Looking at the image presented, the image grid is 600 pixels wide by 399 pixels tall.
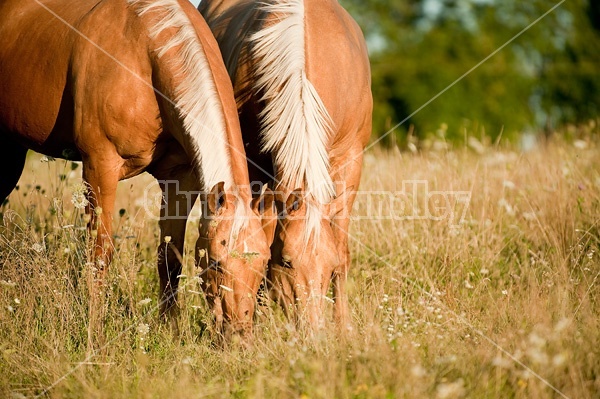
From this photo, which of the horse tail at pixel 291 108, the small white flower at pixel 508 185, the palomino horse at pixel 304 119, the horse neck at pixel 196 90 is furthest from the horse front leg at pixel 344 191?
the small white flower at pixel 508 185

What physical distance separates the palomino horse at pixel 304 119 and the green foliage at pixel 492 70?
15.8 meters

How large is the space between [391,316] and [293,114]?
146 centimetres

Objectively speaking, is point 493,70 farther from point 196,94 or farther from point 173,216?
point 196,94

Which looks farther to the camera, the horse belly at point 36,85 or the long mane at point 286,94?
the horse belly at point 36,85

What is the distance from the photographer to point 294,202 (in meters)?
3.99

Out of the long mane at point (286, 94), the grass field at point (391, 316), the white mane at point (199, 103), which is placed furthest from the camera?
the long mane at point (286, 94)

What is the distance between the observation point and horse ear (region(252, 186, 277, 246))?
13.5ft

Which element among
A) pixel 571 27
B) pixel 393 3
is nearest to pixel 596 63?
pixel 571 27

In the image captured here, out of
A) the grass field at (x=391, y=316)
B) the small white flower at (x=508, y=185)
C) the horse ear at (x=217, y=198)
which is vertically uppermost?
the horse ear at (x=217, y=198)

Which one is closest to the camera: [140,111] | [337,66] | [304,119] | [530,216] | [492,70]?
[304,119]

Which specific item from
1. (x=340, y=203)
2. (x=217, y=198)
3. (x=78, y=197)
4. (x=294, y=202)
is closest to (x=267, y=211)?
(x=294, y=202)

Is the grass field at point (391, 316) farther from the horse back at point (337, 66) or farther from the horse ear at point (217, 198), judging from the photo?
the horse back at point (337, 66)

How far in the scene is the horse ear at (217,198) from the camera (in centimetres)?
384

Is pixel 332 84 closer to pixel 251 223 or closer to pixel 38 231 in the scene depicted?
pixel 251 223
